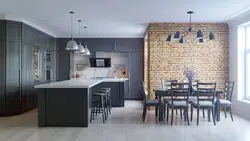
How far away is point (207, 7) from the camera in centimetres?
548

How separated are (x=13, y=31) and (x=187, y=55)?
4833mm

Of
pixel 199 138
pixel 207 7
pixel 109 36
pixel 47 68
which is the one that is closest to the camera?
pixel 199 138

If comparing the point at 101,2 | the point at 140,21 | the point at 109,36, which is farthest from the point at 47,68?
the point at 101,2

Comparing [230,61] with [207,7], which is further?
[230,61]

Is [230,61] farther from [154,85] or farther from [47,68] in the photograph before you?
[47,68]

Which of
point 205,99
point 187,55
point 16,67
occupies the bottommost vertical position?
point 205,99

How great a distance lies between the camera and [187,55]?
286 inches

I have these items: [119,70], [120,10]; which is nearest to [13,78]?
[120,10]

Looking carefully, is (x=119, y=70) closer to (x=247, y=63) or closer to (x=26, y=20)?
(x=26, y=20)

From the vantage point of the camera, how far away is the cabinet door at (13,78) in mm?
6332

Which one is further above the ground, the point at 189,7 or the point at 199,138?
the point at 189,7

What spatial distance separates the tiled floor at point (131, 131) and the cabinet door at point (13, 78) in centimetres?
67

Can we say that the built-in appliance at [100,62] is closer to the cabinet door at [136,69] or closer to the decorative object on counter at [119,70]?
the decorative object on counter at [119,70]

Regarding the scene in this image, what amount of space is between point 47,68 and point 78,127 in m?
4.56
